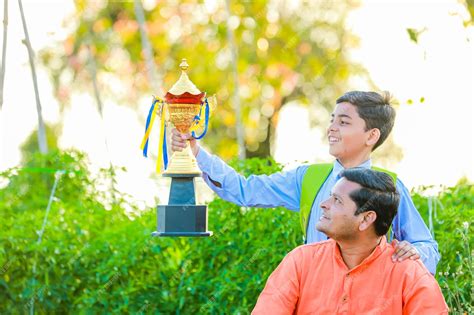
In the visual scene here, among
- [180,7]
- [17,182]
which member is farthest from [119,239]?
[180,7]

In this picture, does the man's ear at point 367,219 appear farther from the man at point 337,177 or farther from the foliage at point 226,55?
the foliage at point 226,55

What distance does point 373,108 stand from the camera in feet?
12.9

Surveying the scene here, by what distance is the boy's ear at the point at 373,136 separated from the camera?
12.9 ft

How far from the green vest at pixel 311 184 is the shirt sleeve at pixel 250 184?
0.21ft

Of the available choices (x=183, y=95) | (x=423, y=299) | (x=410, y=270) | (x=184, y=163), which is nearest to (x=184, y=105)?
(x=183, y=95)

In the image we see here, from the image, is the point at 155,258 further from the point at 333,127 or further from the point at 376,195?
the point at 376,195

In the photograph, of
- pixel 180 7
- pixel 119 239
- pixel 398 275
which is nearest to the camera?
pixel 398 275

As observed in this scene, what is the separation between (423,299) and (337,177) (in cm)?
64

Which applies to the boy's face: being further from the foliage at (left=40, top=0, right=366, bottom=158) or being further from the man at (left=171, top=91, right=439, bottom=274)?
the foliage at (left=40, top=0, right=366, bottom=158)

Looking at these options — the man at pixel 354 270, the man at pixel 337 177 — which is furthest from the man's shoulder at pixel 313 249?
the man at pixel 337 177

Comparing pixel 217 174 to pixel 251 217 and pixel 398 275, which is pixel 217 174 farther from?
pixel 251 217

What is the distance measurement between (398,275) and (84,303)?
285 centimetres

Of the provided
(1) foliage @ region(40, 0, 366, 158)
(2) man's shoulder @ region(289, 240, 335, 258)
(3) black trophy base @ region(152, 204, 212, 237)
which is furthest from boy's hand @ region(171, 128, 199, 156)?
(1) foliage @ region(40, 0, 366, 158)

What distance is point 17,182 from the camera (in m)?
7.38
